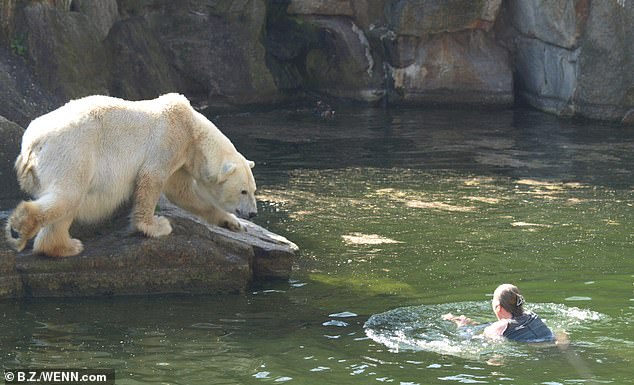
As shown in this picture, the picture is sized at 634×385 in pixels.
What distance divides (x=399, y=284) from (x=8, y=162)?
3.83 meters

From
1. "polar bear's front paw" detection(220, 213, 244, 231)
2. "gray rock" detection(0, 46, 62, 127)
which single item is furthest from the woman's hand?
"gray rock" detection(0, 46, 62, 127)

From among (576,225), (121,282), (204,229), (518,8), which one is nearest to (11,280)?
(121,282)

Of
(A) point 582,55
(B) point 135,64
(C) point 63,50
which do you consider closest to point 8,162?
(C) point 63,50

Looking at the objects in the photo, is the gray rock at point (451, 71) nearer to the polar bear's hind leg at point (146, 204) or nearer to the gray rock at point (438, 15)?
the gray rock at point (438, 15)

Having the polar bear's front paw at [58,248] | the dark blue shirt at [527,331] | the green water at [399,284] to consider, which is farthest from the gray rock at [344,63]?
the dark blue shirt at [527,331]

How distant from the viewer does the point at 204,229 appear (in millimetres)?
9781

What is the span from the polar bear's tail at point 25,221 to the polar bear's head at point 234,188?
1739mm

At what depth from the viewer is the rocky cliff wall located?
1766 centimetres

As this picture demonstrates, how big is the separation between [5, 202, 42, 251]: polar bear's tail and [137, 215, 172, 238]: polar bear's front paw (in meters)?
0.98

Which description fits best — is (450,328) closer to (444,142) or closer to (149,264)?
(149,264)

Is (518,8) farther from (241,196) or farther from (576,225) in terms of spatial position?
(241,196)

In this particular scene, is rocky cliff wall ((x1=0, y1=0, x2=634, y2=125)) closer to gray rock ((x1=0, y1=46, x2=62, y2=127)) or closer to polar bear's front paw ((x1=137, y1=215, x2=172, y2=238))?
gray rock ((x1=0, y1=46, x2=62, y2=127))

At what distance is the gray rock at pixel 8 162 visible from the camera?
1014 centimetres

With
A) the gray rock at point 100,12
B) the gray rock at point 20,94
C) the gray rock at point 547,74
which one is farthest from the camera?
the gray rock at point 547,74
